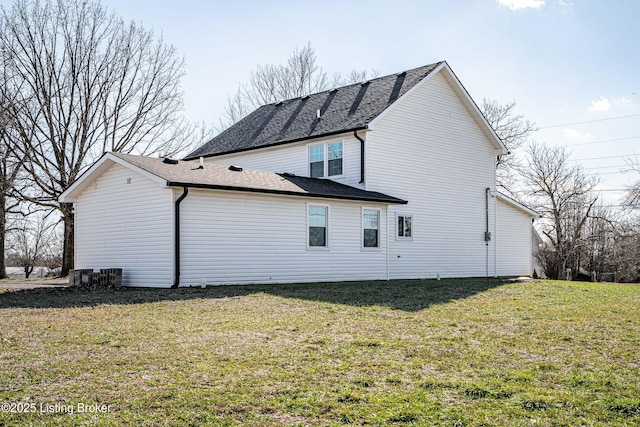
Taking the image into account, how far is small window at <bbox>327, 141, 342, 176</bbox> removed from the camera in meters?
21.0

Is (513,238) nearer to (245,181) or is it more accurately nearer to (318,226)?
(318,226)

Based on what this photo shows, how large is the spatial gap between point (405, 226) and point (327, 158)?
361 centimetres

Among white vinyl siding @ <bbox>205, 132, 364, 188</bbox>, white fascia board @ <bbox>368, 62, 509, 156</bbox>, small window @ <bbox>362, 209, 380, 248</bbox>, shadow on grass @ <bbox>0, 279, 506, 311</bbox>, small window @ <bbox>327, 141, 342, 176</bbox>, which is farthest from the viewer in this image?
small window @ <bbox>327, 141, 342, 176</bbox>

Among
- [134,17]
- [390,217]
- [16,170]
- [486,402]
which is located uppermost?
[134,17]

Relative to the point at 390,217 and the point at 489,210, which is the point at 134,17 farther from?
the point at 489,210

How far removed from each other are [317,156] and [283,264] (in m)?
5.65

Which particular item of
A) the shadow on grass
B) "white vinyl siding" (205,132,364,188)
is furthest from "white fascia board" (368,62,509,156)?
the shadow on grass

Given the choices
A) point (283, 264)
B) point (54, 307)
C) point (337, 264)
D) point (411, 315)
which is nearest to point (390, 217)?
point (337, 264)

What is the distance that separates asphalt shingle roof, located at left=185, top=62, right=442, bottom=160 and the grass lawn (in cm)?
1111

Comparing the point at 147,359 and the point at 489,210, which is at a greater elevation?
the point at 489,210

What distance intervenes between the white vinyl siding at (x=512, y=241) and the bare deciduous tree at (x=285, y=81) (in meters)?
20.2

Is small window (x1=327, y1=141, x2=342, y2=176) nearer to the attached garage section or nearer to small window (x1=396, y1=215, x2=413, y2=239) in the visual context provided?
small window (x1=396, y1=215, x2=413, y2=239)

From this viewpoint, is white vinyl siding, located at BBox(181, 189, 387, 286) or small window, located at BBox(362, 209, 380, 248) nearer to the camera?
white vinyl siding, located at BBox(181, 189, 387, 286)

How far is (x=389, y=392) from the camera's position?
530 centimetres
